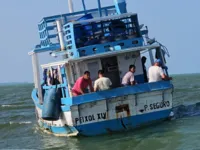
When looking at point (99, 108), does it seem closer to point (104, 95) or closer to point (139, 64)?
point (104, 95)

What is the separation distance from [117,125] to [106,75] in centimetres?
217

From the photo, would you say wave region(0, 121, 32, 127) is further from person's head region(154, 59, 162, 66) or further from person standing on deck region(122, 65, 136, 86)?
person's head region(154, 59, 162, 66)

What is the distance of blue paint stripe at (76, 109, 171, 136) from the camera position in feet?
48.6

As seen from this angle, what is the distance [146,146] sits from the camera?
43.1 ft

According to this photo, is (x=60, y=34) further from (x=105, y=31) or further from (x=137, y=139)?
(x=137, y=139)

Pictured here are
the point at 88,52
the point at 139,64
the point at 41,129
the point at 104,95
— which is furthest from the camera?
the point at 41,129

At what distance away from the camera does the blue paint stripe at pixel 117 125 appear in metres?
14.8

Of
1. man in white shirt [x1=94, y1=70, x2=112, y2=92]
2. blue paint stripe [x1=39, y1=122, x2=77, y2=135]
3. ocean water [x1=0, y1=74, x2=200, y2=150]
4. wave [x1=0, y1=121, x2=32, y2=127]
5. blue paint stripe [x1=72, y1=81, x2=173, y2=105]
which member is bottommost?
wave [x1=0, y1=121, x2=32, y2=127]

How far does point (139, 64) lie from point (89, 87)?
7.90 feet

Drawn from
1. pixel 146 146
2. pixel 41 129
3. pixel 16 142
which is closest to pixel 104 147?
pixel 146 146

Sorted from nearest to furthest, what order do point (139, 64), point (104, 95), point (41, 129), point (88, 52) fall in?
point (104, 95) → point (88, 52) → point (139, 64) → point (41, 129)

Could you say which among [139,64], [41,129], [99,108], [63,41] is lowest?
[41,129]

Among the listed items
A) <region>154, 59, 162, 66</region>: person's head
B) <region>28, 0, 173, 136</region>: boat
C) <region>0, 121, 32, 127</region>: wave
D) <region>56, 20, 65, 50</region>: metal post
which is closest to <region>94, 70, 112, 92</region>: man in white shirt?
<region>28, 0, 173, 136</region>: boat

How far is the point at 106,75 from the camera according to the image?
16625 millimetres
